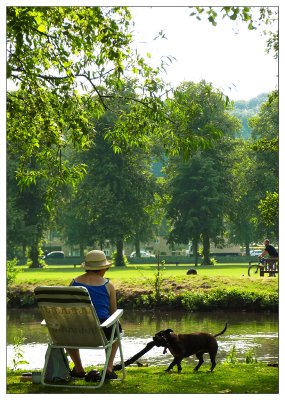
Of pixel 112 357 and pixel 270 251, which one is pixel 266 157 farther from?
pixel 112 357

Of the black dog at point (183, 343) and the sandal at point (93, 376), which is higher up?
the black dog at point (183, 343)

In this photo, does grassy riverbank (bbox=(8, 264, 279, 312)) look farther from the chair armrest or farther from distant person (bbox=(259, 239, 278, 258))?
the chair armrest

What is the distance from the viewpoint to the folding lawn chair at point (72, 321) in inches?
291

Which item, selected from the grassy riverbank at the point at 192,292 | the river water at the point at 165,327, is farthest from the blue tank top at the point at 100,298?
the grassy riverbank at the point at 192,292

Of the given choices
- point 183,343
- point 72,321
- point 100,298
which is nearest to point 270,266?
point 183,343

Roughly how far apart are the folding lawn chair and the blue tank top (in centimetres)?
14

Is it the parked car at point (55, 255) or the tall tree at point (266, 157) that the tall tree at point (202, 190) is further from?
the parked car at point (55, 255)

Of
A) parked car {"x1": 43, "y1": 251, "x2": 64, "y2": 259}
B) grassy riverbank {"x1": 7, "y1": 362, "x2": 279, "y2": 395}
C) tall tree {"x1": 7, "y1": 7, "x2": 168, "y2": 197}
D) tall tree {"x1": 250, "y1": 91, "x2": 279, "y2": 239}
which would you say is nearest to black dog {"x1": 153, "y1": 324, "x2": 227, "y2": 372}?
grassy riverbank {"x1": 7, "y1": 362, "x2": 279, "y2": 395}

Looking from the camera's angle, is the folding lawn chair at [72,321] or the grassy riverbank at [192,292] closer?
the folding lawn chair at [72,321]

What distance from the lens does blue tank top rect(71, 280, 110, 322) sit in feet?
25.5

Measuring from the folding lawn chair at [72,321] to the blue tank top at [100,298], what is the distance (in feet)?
0.45

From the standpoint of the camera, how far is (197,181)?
1032 inches

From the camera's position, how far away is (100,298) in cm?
780

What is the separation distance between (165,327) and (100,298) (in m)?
12.3
